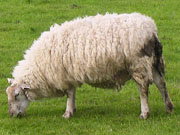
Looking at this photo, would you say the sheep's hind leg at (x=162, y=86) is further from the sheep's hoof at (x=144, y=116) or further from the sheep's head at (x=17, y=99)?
the sheep's head at (x=17, y=99)

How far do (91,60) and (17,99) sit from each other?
1.61 m

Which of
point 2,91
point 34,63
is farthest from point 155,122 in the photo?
point 2,91

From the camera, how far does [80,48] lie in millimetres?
8688

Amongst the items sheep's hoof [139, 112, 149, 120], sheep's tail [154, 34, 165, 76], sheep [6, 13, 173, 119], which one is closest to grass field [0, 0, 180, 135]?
sheep's hoof [139, 112, 149, 120]

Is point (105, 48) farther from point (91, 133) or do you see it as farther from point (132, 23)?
point (91, 133)

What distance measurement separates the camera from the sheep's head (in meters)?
9.15

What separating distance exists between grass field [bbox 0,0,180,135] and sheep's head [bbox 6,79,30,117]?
158 millimetres

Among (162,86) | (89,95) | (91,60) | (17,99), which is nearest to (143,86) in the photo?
(162,86)

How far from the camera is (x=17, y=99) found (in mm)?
9242

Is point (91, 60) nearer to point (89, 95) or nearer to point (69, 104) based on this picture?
point (69, 104)

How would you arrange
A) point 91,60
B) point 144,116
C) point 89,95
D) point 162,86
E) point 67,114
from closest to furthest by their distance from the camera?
1. point 91,60
2. point 144,116
3. point 162,86
4. point 67,114
5. point 89,95

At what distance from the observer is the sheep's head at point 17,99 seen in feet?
30.0

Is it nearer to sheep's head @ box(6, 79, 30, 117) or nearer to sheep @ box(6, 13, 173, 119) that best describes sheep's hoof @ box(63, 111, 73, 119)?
sheep @ box(6, 13, 173, 119)

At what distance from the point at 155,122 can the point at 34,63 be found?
2342 millimetres
